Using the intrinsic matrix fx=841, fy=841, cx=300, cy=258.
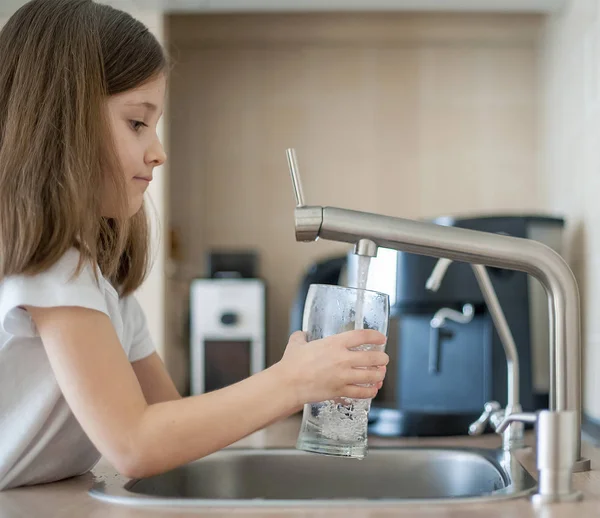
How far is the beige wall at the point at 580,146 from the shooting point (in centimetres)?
161

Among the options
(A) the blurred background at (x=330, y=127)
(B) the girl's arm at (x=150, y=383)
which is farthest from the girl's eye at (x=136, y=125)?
(A) the blurred background at (x=330, y=127)

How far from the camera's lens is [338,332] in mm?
746

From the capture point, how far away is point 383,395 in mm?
2359

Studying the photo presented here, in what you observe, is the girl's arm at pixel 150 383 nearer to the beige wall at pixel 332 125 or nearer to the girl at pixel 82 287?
the girl at pixel 82 287

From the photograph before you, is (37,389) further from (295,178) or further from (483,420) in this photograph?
(483,420)

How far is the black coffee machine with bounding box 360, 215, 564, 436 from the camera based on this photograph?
149cm

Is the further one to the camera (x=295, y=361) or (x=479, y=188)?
(x=479, y=188)

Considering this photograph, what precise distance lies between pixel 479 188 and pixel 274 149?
0.65m

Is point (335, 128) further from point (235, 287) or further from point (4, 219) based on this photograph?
point (4, 219)

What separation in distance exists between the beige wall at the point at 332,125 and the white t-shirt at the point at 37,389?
1.74m

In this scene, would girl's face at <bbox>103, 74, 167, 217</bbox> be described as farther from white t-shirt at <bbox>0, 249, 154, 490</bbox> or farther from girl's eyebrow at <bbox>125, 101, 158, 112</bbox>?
white t-shirt at <bbox>0, 249, 154, 490</bbox>

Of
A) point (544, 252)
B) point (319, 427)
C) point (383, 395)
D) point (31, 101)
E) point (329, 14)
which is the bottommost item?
point (383, 395)

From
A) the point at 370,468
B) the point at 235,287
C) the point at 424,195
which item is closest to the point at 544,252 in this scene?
the point at 370,468

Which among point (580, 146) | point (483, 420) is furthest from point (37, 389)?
point (580, 146)
